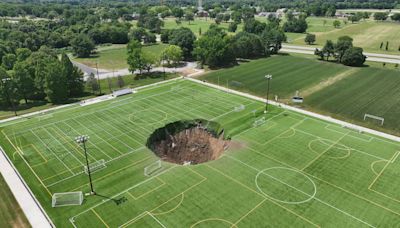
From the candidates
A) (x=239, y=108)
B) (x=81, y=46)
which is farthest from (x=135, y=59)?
(x=81, y=46)

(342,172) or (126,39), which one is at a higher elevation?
(126,39)

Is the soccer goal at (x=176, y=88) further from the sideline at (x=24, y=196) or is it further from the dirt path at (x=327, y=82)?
the sideline at (x=24, y=196)

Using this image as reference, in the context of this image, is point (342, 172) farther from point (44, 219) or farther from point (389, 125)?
point (44, 219)

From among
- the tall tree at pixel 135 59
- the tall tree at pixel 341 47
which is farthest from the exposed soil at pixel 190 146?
the tall tree at pixel 341 47

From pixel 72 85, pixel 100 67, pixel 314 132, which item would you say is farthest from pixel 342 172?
pixel 100 67

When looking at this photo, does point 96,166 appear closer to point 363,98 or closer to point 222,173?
point 222,173

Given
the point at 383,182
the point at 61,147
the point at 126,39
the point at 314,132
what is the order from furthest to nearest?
the point at 126,39, the point at 314,132, the point at 61,147, the point at 383,182

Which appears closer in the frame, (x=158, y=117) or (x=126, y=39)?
(x=158, y=117)
